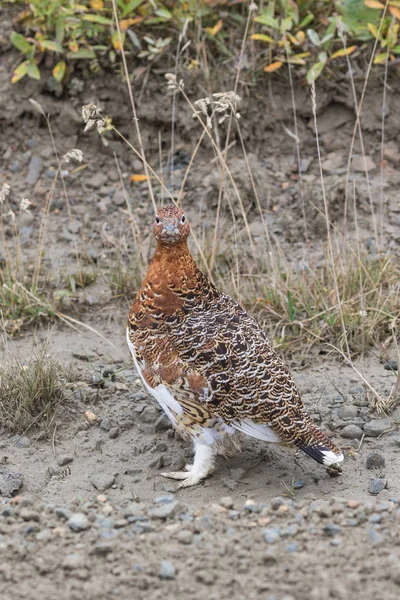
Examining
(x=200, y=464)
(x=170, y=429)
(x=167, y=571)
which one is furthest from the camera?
(x=170, y=429)

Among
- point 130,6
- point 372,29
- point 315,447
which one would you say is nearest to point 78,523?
point 315,447

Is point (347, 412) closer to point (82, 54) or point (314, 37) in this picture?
point (314, 37)

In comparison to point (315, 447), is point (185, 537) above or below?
above

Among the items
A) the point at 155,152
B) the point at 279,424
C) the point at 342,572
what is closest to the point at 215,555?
the point at 342,572

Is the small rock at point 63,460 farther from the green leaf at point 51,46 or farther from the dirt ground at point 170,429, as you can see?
the green leaf at point 51,46

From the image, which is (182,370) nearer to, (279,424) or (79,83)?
(279,424)

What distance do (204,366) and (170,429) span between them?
0.78m

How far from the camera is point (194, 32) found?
23.0ft

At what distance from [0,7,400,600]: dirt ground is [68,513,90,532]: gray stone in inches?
1.2

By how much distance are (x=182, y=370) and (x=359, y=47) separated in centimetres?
392

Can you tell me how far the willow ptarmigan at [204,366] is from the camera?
4262mm

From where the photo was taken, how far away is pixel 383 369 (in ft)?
17.7

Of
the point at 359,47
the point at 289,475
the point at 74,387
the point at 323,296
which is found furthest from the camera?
the point at 359,47

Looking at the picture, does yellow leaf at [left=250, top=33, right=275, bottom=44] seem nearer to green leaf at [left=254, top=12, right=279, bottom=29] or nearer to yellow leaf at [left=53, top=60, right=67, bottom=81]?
green leaf at [left=254, top=12, right=279, bottom=29]
